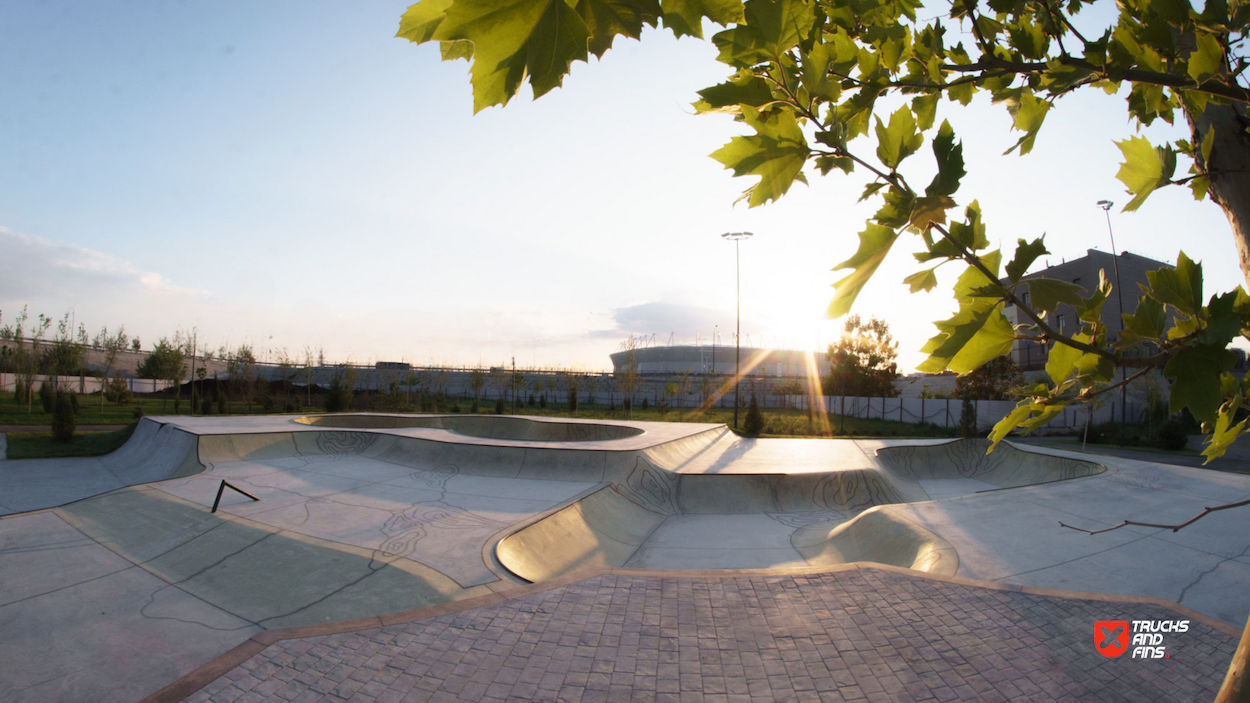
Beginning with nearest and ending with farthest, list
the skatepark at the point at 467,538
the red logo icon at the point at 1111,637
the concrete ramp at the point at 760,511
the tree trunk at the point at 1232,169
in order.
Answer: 1. the tree trunk at the point at 1232,169
2. the red logo icon at the point at 1111,637
3. the skatepark at the point at 467,538
4. the concrete ramp at the point at 760,511

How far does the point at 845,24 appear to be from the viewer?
49.7 inches

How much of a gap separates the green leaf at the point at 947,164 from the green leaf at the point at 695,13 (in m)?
0.37

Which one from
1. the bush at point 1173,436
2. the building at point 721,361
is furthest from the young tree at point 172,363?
the building at point 721,361

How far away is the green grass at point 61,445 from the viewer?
14.7 m

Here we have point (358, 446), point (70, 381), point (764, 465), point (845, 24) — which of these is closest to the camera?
point (845, 24)

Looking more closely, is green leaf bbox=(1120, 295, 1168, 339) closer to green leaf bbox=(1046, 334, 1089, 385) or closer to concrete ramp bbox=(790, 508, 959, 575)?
green leaf bbox=(1046, 334, 1089, 385)

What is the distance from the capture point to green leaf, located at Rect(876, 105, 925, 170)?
0.75 metres

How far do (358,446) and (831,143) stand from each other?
16.1 m

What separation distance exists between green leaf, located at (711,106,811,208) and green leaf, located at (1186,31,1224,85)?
73 cm

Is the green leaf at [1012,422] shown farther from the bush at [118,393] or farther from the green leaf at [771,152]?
the bush at [118,393]

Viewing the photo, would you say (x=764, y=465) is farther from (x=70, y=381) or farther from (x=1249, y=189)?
(x=70, y=381)

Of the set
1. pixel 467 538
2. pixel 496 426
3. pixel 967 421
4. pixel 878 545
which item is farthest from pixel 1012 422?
pixel 967 421

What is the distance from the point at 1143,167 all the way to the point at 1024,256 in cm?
62

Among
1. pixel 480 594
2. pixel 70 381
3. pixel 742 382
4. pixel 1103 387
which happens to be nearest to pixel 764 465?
pixel 480 594
